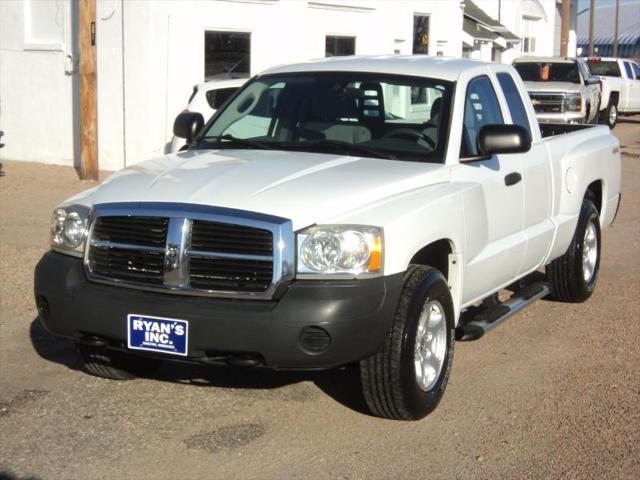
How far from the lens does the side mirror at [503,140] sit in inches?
243

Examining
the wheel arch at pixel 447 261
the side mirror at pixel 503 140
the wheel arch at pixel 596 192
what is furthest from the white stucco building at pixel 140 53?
the wheel arch at pixel 447 261

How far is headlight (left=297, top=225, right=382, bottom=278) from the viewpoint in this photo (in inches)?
198

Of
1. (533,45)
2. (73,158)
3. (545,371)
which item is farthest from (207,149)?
(533,45)

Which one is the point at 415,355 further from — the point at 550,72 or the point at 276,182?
the point at 550,72

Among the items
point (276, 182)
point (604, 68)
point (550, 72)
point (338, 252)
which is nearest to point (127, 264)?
point (276, 182)

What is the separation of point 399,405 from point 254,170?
1.45 metres

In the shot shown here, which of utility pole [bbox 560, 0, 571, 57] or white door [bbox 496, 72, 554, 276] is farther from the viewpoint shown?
utility pole [bbox 560, 0, 571, 57]

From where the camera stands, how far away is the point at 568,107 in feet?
77.7

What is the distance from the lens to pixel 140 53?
1611 centimetres

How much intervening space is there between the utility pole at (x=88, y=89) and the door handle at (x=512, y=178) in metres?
9.92

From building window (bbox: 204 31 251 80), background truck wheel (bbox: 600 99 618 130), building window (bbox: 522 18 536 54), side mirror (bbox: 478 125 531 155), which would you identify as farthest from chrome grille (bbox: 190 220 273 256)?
building window (bbox: 522 18 536 54)

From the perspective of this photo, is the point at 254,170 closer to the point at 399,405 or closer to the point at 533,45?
the point at 399,405

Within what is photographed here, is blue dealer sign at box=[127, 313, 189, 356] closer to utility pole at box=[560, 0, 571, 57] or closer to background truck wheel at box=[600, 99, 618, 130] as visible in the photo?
background truck wheel at box=[600, 99, 618, 130]

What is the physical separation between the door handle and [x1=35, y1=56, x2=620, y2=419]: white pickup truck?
0.07 ft
